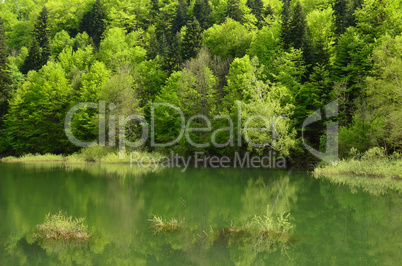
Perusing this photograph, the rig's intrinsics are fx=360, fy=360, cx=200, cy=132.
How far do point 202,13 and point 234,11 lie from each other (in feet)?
25.6

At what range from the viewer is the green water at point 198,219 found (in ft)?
31.9

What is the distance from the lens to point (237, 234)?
11.8m

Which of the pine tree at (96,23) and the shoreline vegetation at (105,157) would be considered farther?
the pine tree at (96,23)

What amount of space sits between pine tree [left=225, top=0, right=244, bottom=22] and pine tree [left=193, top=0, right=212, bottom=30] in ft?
15.4

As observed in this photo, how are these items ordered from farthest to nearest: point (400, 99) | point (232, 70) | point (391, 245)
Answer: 1. point (232, 70)
2. point (400, 99)
3. point (391, 245)

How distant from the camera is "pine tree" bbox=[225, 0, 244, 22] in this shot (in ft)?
212

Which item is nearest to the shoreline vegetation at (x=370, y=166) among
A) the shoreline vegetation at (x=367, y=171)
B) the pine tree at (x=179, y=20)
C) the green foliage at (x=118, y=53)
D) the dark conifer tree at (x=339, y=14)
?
the shoreline vegetation at (x=367, y=171)

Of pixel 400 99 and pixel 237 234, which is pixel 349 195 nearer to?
pixel 237 234

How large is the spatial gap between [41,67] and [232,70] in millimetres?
36573

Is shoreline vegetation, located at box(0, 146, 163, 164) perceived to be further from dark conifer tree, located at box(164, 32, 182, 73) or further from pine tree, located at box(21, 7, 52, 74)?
pine tree, located at box(21, 7, 52, 74)

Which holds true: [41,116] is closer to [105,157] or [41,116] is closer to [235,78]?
[105,157]

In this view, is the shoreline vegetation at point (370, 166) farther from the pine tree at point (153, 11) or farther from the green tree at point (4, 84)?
the pine tree at point (153, 11)

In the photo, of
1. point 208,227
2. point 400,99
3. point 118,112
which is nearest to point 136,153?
point 118,112

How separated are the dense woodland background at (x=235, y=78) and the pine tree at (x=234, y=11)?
0.83 ft
